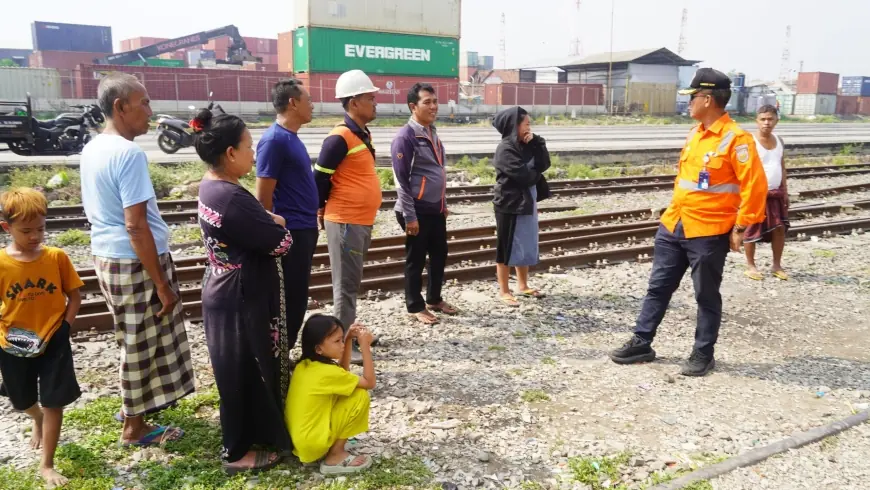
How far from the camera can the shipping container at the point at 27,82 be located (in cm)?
3691

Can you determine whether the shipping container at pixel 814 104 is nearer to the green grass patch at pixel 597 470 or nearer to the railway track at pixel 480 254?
the railway track at pixel 480 254

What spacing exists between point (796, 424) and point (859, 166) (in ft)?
59.6

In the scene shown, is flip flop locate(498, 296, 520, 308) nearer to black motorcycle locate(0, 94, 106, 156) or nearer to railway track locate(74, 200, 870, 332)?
railway track locate(74, 200, 870, 332)

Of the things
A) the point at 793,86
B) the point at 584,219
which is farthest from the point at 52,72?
the point at 793,86

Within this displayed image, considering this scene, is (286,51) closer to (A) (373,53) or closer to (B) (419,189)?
(A) (373,53)

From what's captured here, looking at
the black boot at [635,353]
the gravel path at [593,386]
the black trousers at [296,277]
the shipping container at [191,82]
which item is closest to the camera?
the gravel path at [593,386]

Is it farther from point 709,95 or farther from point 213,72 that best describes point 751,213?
point 213,72

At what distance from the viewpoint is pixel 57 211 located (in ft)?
33.9

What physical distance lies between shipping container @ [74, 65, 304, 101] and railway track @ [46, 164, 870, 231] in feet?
92.0

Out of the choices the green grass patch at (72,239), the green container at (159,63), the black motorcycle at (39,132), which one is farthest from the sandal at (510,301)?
the green container at (159,63)

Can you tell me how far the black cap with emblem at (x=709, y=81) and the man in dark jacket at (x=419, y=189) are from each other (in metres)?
2.02


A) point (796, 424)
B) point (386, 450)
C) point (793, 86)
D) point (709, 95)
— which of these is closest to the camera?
point (386, 450)

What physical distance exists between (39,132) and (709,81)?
50.7 ft

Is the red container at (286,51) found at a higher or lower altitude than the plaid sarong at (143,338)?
higher
